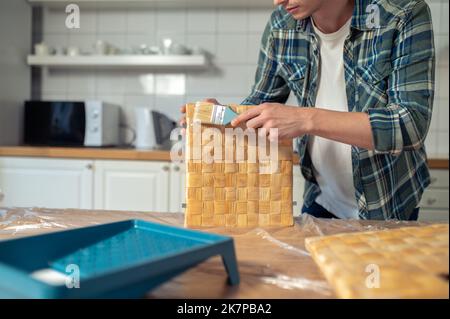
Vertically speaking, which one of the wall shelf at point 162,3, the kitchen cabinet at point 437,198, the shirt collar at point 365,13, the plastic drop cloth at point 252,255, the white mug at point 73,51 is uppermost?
the wall shelf at point 162,3

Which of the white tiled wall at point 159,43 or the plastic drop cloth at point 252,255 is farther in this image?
the white tiled wall at point 159,43

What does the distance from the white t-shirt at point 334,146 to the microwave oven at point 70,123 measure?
1.30 meters

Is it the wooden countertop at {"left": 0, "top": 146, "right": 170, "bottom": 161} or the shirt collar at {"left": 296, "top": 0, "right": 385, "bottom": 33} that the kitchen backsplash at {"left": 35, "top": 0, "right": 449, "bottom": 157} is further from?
the shirt collar at {"left": 296, "top": 0, "right": 385, "bottom": 33}

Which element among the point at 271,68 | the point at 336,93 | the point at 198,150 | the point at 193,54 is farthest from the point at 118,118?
the point at 198,150

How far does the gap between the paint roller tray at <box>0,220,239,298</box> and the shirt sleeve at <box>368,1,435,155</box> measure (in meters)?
0.43

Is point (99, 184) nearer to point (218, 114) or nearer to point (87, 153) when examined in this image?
point (87, 153)

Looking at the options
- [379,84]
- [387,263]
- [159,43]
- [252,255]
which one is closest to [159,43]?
[159,43]

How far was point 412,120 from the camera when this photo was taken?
0.78 metres

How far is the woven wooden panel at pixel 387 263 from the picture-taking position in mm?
374

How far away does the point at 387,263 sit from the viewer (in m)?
0.42

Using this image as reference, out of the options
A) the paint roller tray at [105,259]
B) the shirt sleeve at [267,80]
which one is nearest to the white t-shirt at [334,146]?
the shirt sleeve at [267,80]

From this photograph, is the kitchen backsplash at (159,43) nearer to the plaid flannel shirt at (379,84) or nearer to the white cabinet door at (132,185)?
the white cabinet door at (132,185)
